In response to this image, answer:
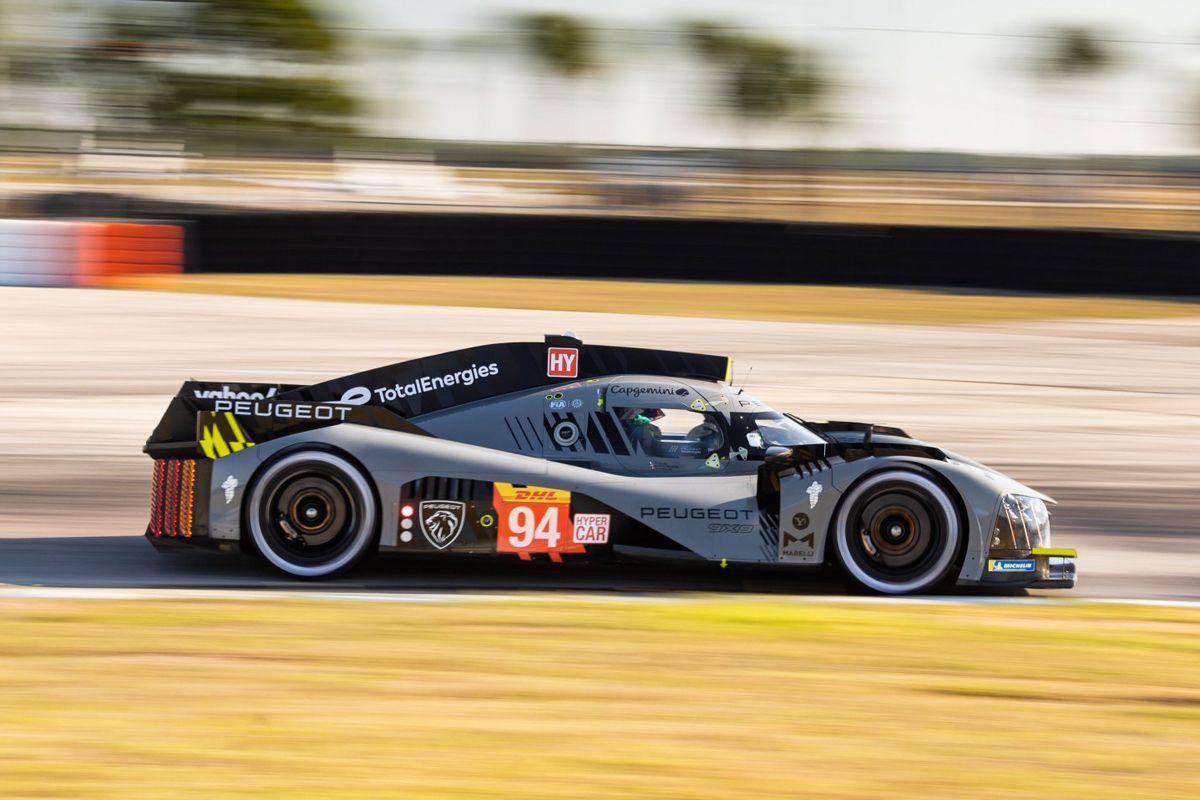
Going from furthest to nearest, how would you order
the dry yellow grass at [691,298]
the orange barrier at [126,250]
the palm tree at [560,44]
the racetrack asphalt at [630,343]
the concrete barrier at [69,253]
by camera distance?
the palm tree at [560,44], the dry yellow grass at [691,298], the orange barrier at [126,250], the concrete barrier at [69,253], the racetrack asphalt at [630,343]

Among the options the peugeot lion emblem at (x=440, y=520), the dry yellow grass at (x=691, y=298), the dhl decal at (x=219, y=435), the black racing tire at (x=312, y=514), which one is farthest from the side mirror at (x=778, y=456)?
the dry yellow grass at (x=691, y=298)

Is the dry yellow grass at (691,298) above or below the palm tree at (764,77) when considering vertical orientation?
below

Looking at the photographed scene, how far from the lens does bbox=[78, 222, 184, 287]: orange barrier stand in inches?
792

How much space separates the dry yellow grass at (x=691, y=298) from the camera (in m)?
20.2

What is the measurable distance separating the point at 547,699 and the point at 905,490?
2.62 metres

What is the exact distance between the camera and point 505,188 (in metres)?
27.3

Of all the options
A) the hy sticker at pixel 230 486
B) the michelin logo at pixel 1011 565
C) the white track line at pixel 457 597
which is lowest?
the white track line at pixel 457 597

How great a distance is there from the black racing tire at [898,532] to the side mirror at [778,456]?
1.22ft

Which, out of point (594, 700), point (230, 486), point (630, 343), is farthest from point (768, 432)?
point (630, 343)

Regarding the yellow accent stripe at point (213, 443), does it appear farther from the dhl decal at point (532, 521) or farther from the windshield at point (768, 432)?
the windshield at point (768, 432)

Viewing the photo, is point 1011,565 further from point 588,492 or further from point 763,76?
point 763,76

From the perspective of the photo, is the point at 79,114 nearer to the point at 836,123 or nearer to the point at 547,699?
the point at 836,123

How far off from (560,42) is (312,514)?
80.5 feet

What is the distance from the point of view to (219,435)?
7.04 m
